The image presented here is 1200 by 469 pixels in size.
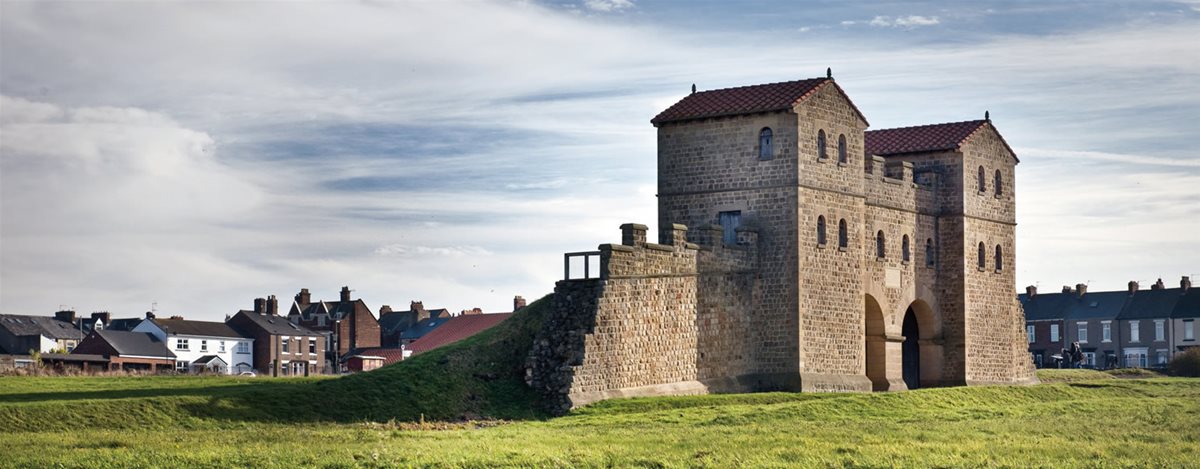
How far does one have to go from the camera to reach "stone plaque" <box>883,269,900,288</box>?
206ft

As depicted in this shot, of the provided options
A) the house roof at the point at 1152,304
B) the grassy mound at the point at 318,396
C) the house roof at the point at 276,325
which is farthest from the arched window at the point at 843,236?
the house roof at the point at 276,325

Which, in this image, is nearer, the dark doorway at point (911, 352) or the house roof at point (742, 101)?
the house roof at point (742, 101)

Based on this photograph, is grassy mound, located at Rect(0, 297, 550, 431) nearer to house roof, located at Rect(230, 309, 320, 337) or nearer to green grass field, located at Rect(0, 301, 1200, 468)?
green grass field, located at Rect(0, 301, 1200, 468)

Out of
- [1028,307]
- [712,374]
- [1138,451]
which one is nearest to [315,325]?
[1028,307]

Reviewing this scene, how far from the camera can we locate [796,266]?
5634cm

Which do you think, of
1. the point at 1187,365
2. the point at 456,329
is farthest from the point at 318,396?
the point at 456,329

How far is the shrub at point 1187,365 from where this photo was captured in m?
81.6

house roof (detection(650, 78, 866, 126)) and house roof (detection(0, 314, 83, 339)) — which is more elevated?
house roof (detection(650, 78, 866, 126))

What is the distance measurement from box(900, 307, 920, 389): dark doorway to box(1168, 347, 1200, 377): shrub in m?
20.5

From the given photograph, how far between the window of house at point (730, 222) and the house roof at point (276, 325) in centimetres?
6485

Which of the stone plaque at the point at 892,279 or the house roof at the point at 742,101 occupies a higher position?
the house roof at the point at 742,101

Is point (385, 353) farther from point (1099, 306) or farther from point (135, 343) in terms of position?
point (1099, 306)

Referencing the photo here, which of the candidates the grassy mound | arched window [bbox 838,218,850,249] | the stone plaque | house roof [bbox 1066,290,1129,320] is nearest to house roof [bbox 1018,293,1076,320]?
house roof [bbox 1066,290,1129,320]

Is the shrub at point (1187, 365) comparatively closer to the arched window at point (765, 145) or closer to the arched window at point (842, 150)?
the arched window at point (842, 150)
